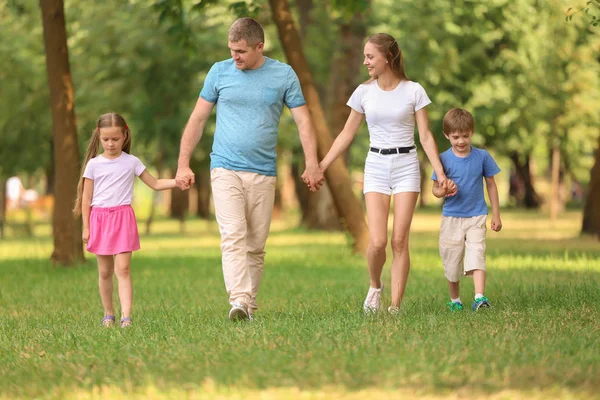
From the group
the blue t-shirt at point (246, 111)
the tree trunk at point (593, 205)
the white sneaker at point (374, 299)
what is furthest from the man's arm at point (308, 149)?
the tree trunk at point (593, 205)

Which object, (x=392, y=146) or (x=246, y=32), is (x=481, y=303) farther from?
(x=246, y=32)

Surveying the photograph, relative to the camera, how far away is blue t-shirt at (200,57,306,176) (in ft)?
32.2

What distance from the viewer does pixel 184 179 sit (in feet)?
31.6

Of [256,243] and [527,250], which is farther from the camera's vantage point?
[527,250]

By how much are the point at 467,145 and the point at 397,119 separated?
88 centimetres

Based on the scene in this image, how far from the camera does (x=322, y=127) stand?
18.5 meters

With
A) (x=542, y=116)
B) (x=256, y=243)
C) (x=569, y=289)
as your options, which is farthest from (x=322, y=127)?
(x=542, y=116)

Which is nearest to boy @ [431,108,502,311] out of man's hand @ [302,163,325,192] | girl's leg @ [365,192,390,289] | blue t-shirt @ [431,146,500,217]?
blue t-shirt @ [431,146,500,217]

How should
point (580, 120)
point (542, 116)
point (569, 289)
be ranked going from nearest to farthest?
point (569, 289), point (542, 116), point (580, 120)

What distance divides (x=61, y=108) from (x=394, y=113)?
8.93m

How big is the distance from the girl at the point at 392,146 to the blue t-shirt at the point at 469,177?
0.27 meters

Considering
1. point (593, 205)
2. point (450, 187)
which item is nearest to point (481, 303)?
point (450, 187)

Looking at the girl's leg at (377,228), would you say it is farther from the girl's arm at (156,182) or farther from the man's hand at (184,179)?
the girl's arm at (156,182)

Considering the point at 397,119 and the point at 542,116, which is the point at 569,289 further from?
the point at 542,116
